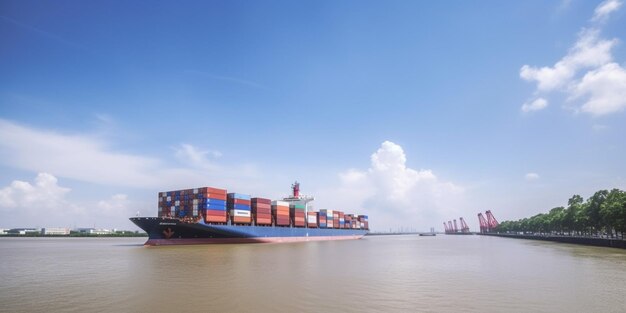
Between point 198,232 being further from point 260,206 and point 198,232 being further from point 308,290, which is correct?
point 308,290

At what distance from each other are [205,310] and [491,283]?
1822 cm

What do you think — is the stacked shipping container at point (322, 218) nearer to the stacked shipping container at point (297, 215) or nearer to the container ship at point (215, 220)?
the stacked shipping container at point (297, 215)

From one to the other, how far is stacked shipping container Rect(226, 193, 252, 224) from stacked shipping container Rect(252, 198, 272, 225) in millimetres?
3004

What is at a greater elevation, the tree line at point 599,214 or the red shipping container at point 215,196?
the red shipping container at point 215,196

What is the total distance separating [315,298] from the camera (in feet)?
61.9

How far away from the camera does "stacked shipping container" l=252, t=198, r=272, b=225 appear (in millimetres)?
74625

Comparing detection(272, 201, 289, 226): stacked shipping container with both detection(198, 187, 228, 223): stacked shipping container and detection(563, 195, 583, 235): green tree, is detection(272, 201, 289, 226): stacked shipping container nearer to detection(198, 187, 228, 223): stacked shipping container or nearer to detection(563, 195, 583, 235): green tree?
detection(198, 187, 228, 223): stacked shipping container

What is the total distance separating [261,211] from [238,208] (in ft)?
27.4

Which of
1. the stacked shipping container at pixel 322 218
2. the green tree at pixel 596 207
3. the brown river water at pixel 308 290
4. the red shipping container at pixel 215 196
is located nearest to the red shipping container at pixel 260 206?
the red shipping container at pixel 215 196

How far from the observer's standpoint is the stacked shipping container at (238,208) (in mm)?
67562

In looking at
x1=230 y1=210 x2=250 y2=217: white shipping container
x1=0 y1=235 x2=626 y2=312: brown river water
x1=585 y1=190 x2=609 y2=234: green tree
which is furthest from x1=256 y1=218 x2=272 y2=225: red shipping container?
x1=585 y1=190 x2=609 y2=234: green tree

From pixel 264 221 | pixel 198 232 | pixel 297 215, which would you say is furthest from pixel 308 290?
pixel 297 215

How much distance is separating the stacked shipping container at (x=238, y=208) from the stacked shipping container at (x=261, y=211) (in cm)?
300

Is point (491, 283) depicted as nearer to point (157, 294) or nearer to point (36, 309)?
point (157, 294)
